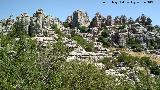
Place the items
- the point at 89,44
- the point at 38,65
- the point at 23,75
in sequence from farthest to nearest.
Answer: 1. the point at 89,44
2. the point at 38,65
3. the point at 23,75

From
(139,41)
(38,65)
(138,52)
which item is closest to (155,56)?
(138,52)

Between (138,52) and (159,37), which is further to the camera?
(159,37)

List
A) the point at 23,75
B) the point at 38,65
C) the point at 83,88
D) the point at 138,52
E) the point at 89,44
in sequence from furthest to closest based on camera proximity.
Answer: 1. the point at 138,52
2. the point at 89,44
3. the point at 83,88
4. the point at 38,65
5. the point at 23,75

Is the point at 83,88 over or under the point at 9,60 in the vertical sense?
under

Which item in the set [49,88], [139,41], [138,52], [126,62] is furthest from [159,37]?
[49,88]

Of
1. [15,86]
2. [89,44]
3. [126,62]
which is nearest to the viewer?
[15,86]

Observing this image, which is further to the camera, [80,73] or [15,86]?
[80,73]

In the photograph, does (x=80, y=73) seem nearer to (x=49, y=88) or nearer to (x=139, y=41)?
(x=49, y=88)

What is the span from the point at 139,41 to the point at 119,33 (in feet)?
31.7

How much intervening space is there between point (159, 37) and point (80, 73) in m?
144

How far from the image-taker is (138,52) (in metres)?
166

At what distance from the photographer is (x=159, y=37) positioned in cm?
18175

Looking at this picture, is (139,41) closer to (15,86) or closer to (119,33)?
(119,33)

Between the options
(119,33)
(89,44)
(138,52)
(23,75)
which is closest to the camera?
(23,75)
